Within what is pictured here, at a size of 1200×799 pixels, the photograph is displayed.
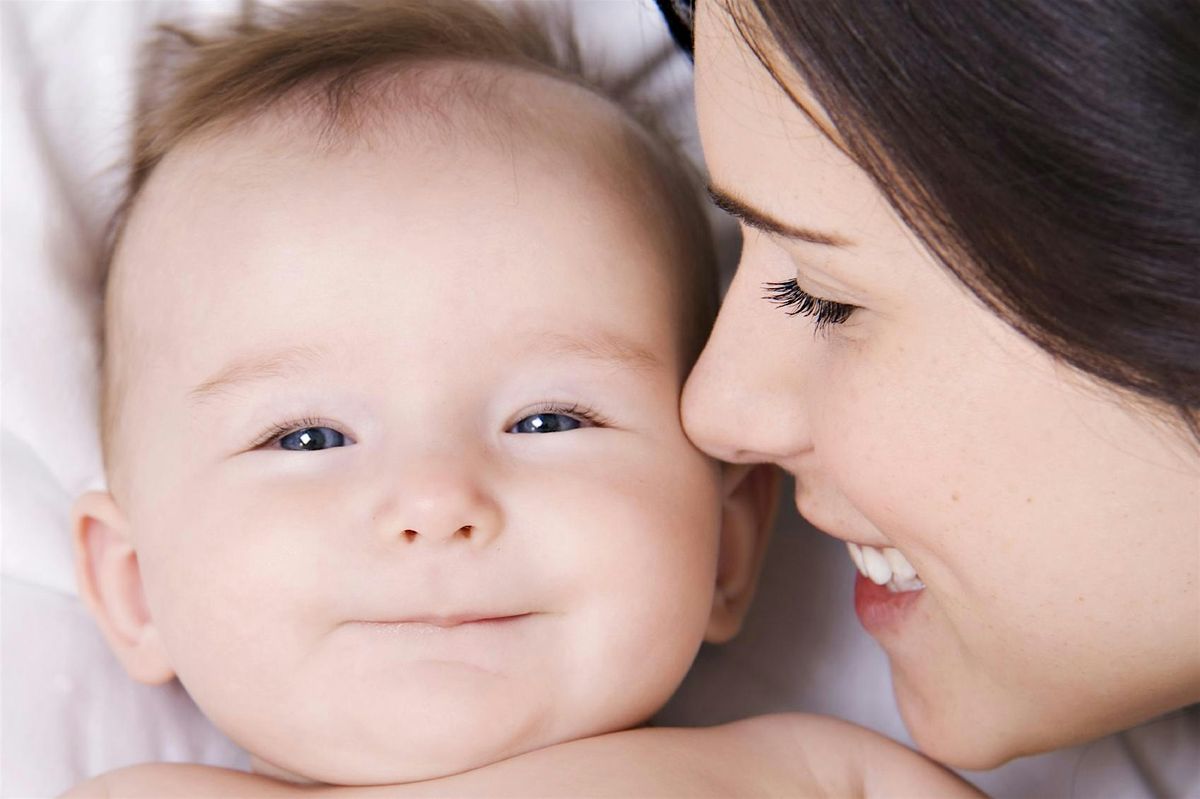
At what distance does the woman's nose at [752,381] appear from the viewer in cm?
121

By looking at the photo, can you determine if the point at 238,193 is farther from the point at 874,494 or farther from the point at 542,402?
the point at 874,494

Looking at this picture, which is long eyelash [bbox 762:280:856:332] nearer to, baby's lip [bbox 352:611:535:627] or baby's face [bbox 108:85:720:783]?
baby's face [bbox 108:85:720:783]

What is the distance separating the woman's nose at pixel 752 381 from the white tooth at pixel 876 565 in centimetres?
16

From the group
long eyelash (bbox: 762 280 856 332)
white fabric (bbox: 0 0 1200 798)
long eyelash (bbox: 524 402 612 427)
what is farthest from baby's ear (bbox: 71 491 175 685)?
long eyelash (bbox: 762 280 856 332)

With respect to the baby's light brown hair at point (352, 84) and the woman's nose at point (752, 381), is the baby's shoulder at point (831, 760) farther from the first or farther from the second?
the baby's light brown hair at point (352, 84)

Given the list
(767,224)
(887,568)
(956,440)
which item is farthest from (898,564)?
(767,224)

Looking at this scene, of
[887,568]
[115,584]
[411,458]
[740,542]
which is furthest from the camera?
[740,542]

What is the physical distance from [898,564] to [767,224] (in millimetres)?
475

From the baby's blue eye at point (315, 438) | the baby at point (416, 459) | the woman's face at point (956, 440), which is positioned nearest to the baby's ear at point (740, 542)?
the baby at point (416, 459)

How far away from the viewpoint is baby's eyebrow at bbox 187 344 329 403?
4.38 ft

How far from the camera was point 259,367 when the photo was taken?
4.42ft

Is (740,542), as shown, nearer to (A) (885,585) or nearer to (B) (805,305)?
(A) (885,585)

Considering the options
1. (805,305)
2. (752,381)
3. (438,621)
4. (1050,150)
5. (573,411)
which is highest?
(1050,150)

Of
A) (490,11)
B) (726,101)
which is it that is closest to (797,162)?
(726,101)
